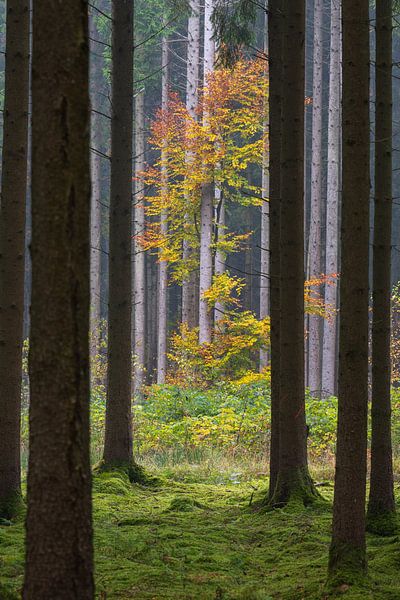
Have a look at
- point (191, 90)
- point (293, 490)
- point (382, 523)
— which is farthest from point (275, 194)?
point (191, 90)

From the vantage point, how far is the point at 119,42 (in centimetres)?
1059

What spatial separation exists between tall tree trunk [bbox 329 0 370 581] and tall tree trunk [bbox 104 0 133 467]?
5492 millimetres

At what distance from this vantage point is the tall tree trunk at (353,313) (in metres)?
5.20

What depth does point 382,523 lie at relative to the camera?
6926mm

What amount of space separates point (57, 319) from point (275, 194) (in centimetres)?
611

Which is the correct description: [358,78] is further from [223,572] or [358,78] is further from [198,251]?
[198,251]

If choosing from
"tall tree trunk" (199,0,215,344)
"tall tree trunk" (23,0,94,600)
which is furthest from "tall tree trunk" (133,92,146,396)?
"tall tree trunk" (23,0,94,600)

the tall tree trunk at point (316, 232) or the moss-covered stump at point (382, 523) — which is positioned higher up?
the tall tree trunk at point (316, 232)

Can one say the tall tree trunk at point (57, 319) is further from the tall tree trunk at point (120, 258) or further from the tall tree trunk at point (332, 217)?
the tall tree trunk at point (332, 217)

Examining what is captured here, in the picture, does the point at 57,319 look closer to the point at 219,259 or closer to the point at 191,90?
the point at 219,259

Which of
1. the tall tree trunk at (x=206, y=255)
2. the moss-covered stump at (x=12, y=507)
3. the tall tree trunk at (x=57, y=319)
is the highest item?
the tall tree trunk at (x=206, y=255)

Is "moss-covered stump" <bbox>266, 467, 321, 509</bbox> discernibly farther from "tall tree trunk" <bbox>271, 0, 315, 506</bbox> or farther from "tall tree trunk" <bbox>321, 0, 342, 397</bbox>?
"tall tree trunk" <bbox>321, 0, 342, 397</bbox>

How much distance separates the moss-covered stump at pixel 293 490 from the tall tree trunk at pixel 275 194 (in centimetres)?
53

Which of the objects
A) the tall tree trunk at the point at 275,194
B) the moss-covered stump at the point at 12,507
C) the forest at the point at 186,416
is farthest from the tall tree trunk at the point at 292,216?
the moss-covered stump at the point at 12,507
